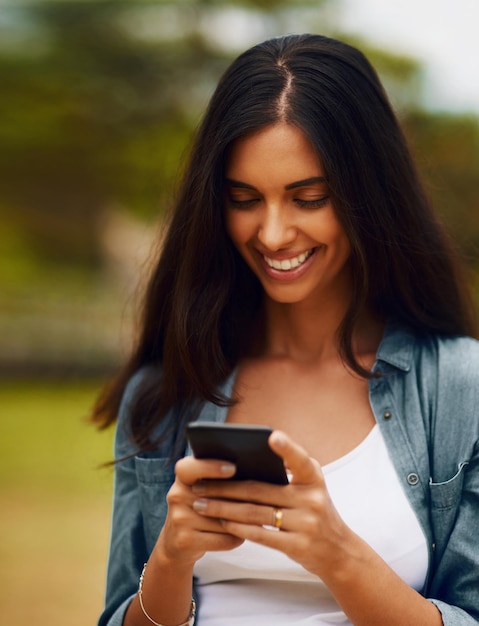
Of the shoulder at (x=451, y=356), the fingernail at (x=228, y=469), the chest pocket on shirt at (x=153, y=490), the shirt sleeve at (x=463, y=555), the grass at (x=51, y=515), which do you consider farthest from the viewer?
the grass at (x=51, y=515)

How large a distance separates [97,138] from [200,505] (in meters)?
14.0

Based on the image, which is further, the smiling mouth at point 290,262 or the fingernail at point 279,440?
the smiling mouth at point 290,262

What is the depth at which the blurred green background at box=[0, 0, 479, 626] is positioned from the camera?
12.5m

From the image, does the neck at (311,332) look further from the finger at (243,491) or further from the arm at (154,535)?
the finger at (243,491)

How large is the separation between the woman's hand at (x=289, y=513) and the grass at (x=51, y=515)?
98 centimetres

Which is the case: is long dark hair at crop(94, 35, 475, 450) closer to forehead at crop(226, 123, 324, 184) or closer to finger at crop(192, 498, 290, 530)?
forehead at crop(226, 123, 324, 184)

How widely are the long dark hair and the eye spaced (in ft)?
0.07

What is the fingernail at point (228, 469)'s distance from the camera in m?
1.63

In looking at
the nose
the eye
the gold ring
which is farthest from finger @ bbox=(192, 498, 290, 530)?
the eye

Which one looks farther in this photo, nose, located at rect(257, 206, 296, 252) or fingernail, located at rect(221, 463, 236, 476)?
nose, located at rect(257, 206, 296, 252)

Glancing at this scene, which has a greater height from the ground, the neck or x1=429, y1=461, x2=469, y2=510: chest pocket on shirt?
the neck

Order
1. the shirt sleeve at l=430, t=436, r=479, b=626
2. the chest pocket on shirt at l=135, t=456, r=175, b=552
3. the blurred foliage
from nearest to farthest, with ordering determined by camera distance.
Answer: the shirt sleeve at l=430, t=436, r=479, b=626, the chest pocket on shirt at l=135, t=456, r=175, b=552, the blurred foliage

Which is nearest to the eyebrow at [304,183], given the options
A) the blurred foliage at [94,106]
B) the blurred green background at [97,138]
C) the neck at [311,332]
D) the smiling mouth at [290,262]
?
the smiling mouth at [290,262]

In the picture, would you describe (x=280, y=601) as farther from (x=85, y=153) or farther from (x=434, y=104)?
(x=85, y=153)
